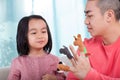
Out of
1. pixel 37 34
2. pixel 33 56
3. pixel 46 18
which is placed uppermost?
pixel 46 18

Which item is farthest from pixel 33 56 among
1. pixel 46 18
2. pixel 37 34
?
pixel 46 18

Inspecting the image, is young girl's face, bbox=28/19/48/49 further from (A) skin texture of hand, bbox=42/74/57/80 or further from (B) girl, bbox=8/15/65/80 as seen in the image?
(A) skin texture of hand, bbox=42/74/57/80

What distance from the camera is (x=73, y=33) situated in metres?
2.31

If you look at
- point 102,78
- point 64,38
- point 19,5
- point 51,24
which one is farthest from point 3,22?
point 102,78

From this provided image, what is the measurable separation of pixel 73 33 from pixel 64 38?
0.34 ft

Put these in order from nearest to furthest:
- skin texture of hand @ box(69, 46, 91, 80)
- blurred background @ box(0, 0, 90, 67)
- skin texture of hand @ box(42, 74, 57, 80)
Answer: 1. skin texture of hand @ box(69, 46, 91, 80)
2. skin texture of hand @ box(42, 74, 57, 80)
3. blurred background @ box(0, 0, 90, 67)

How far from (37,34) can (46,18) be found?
0.73 metres

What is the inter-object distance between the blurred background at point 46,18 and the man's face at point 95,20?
40.0 inches

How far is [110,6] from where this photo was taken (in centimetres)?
119

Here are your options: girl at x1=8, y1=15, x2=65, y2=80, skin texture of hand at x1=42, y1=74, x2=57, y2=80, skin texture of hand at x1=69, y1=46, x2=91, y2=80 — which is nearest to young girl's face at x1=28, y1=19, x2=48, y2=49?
girl at x1=8, y1=15, x2=65, y2=80

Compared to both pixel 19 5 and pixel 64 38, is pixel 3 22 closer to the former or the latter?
pixel 19 5

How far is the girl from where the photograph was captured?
4.80 ft

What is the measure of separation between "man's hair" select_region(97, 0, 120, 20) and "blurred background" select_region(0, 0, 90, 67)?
1.03 meters

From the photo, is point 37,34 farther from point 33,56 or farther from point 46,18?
point 46,18
